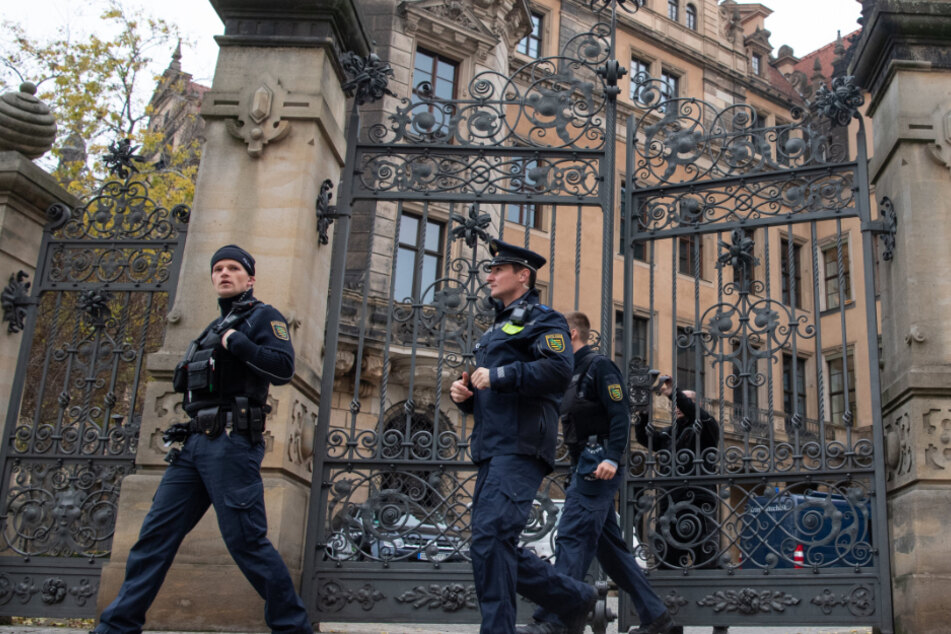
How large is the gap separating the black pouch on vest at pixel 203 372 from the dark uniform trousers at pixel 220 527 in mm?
260

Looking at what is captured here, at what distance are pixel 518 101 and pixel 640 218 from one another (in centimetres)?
137

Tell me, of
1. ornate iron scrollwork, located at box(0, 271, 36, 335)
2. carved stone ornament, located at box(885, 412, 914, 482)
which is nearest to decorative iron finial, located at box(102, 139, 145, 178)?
ornate iron scrollwork, located at box(0, 271, 36, 335)

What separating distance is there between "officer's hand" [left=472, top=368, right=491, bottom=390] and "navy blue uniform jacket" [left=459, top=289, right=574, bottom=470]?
0.03 m

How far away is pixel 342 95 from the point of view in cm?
827

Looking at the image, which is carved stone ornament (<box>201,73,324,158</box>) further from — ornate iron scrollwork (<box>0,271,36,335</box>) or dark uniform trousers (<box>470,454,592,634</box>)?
dark uniform trousers (<box>470,454,592,634</box>)

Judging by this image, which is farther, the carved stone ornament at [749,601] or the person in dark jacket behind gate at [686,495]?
the person in dark jacket behind gate at [686,495]

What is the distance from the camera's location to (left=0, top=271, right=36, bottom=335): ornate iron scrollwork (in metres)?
8.28

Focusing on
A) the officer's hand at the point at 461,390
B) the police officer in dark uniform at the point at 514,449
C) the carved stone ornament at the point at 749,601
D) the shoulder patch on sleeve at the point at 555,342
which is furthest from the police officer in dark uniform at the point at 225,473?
the carved stone ornament at the point at 749,601

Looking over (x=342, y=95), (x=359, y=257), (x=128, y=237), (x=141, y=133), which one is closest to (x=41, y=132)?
(x=128, y=237)

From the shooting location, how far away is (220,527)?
489 cm

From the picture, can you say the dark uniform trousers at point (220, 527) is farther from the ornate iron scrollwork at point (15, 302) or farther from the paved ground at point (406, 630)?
the ornate iron scrollwork at point (15, 302)

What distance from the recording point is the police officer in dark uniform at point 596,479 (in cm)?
600

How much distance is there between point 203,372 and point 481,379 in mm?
1399

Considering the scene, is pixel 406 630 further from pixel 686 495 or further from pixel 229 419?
pixel 229 419
